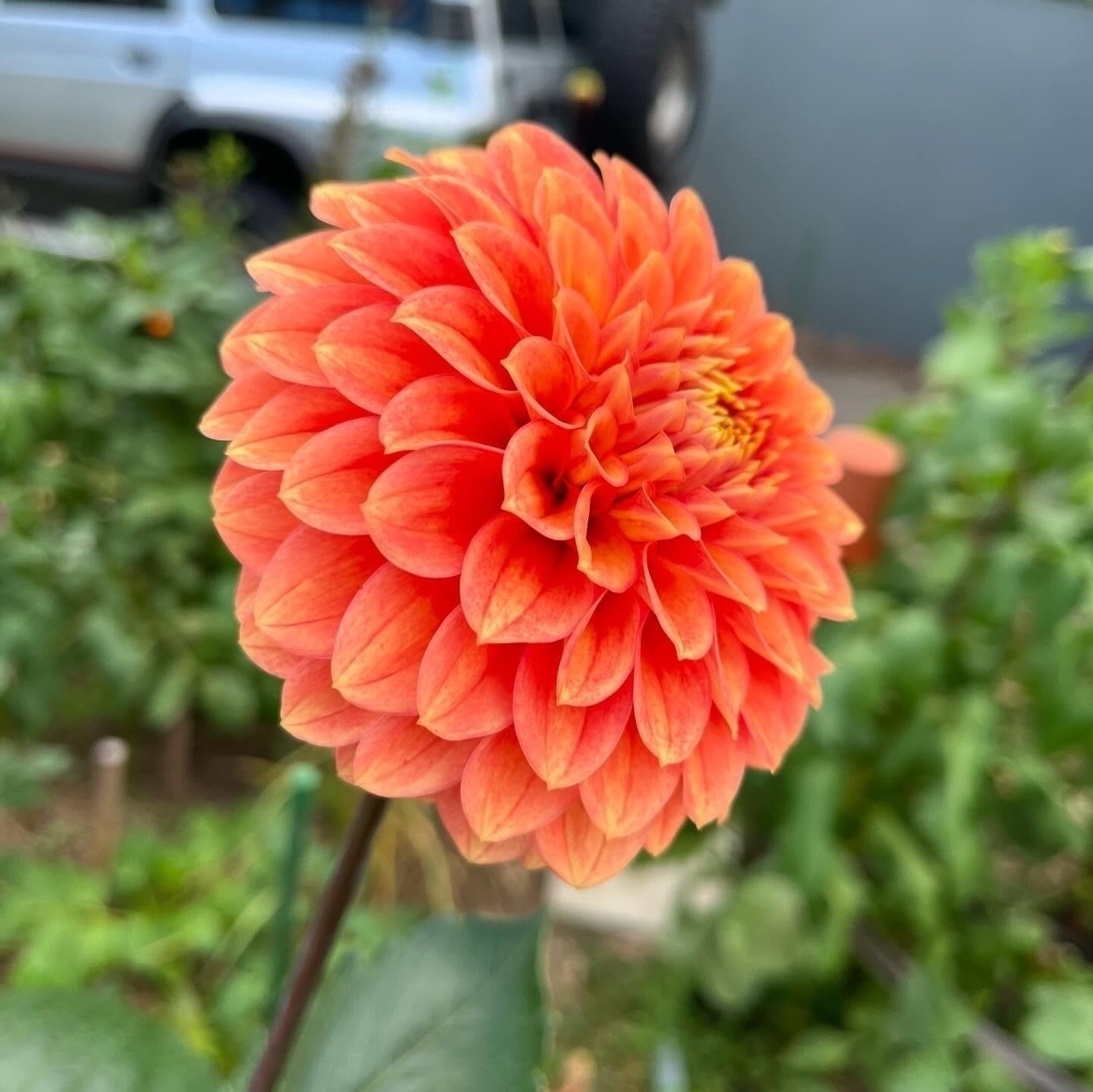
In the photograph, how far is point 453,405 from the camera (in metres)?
0.31

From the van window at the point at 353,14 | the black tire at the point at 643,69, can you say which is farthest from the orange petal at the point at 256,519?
the black tire at the point at 643,69

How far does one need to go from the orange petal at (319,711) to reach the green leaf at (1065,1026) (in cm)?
57

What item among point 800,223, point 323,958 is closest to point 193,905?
point 323,958

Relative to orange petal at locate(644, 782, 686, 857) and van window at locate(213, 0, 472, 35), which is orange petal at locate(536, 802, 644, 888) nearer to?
orange petal at locate(644, 782, 686, 857)

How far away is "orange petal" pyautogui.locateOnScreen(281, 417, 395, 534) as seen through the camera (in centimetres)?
28

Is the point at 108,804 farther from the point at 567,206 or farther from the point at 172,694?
the point at 567,206

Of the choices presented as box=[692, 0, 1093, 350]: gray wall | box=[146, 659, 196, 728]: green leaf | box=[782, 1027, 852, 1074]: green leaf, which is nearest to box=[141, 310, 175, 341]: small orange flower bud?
box=[146, 659, 196, 728]: green leaf

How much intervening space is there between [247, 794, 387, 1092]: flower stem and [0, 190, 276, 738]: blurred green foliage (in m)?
0.76

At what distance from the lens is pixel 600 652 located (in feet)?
1.01

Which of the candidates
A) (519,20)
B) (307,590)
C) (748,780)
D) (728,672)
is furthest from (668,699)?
(519,20)

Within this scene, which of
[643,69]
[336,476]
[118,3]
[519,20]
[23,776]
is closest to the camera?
[336,476]

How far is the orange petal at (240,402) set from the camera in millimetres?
319

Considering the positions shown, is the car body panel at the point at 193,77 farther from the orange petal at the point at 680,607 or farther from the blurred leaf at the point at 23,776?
the orange petal at the point at 680,607

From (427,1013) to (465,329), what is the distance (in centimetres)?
32
